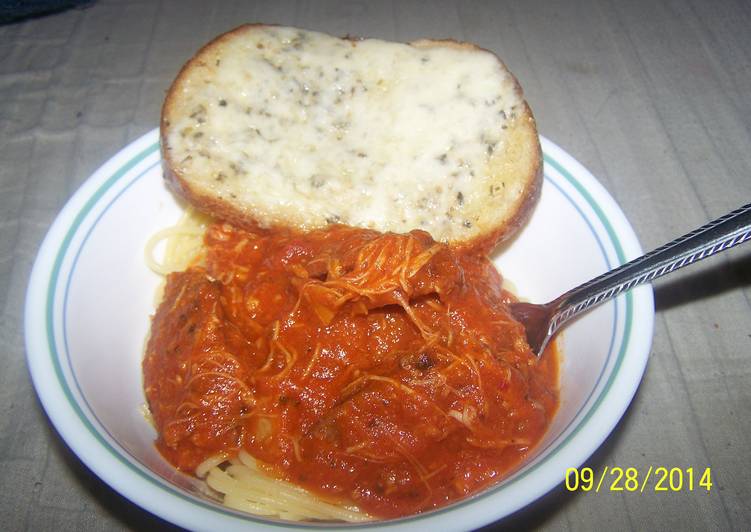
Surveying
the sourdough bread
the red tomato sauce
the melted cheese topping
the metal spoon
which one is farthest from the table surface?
the melted cheese topping

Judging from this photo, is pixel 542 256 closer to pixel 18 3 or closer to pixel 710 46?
pixel 710 46

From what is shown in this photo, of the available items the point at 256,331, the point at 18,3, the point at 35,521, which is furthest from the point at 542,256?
the point at 18,3

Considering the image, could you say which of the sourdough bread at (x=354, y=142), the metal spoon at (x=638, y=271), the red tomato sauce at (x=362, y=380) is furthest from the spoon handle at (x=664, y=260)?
the sourdough bread at (x=354, y=142)
